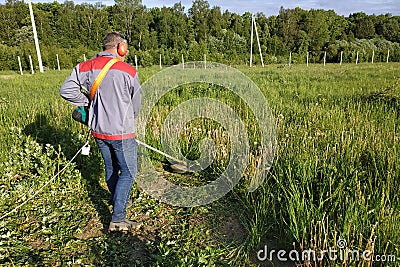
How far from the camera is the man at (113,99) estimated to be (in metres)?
3.04

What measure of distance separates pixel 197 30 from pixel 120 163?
5292 centimetres

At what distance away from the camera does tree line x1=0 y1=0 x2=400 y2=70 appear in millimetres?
42844

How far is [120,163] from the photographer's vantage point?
330 cm

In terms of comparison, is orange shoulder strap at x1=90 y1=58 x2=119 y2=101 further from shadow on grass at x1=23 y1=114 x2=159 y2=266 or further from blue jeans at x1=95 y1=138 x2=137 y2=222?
shadow on grass at x1=23 y1=114 x2=159 y2=266

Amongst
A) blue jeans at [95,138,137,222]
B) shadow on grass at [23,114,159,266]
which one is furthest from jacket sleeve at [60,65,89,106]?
shadow on grass at [23,114,159,266]

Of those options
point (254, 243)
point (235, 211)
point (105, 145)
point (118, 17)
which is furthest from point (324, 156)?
point (118, 17)

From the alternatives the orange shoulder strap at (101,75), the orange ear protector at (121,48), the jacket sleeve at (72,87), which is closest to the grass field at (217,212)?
the jacket sleeve at (72,87)

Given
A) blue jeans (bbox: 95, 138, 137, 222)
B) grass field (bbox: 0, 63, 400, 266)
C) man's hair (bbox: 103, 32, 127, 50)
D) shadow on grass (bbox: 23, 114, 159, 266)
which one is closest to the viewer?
grass field (bbox: 0, 63, 400, 266)

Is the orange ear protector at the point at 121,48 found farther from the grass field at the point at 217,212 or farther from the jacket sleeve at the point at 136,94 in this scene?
the grass field at the point at 217,212

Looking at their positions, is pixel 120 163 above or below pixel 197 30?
below

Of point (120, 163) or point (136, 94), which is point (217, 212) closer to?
point (120, 163)

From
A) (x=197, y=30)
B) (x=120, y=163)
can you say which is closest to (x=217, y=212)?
(x=120, y=163)

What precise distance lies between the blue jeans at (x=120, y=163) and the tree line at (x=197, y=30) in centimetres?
3495

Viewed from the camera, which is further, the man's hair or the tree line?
the tree line
